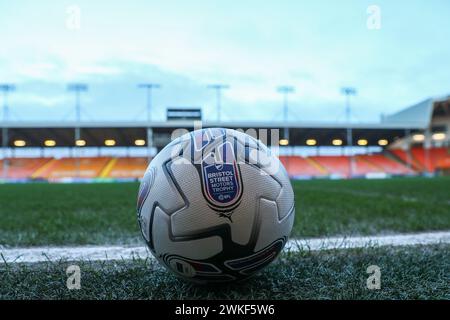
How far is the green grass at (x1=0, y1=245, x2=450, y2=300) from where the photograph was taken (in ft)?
7.20

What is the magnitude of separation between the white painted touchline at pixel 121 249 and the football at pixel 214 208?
1.05 m

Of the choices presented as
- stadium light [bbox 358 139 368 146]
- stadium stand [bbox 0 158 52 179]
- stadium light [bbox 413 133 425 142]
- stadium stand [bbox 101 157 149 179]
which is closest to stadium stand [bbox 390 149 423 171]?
stadium light [bbox 413 133 425 142]

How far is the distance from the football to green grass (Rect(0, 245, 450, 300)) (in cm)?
18

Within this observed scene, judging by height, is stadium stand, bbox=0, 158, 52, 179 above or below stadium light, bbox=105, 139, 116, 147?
below

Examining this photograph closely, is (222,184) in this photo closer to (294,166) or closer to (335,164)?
(294,166)

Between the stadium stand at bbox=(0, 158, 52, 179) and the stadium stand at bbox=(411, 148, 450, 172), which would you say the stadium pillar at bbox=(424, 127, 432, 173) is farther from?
the stadium stand at bbox=(0, 158, 52, 179)

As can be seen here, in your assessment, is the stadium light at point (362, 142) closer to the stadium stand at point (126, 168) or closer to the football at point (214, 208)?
the stadium stand at point (126, 168)

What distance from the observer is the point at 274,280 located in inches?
96.5

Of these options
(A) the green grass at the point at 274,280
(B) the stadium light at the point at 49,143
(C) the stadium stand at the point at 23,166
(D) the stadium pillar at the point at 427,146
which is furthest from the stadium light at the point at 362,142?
(A) the green grass at the point at 274,280

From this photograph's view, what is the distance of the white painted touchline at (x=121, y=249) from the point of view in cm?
315

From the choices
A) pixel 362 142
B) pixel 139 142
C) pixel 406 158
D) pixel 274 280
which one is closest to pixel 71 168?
pixel 139 142

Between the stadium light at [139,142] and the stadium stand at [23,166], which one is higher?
the stadium light at [139,142]

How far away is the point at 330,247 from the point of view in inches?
134
